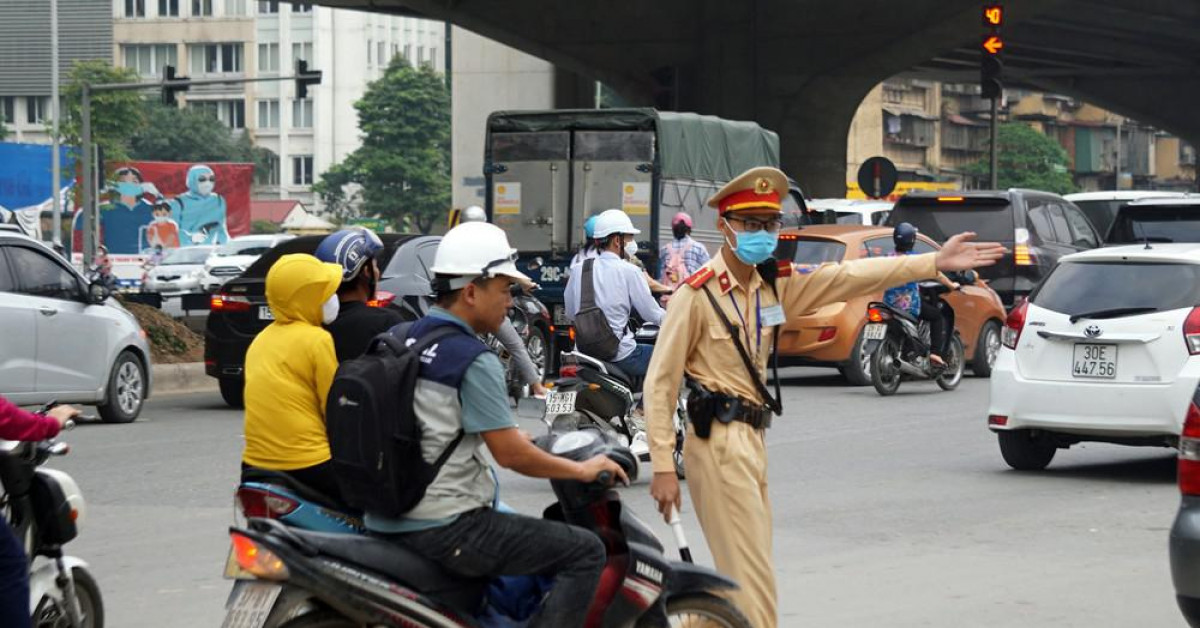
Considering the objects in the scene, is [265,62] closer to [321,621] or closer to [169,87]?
[169,87]

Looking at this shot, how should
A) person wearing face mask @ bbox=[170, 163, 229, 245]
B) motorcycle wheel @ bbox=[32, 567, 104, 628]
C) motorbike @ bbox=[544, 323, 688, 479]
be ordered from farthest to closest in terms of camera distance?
person wearing face mask @ bbox=[170, 163, 229, 245] → motorbike @ bbox=[544, 323, 688, 479] → motorcycle wheel @ bbox=[32, 567, 104, 628]

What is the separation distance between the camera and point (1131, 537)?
9.85m

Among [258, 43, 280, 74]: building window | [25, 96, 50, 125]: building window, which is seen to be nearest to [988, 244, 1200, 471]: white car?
[258, 43, 280, 74]: building window

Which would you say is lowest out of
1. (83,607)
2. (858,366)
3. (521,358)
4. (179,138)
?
(858,366)

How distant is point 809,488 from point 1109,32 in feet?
144

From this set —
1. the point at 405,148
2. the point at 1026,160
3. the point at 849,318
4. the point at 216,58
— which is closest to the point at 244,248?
the point at 849,318

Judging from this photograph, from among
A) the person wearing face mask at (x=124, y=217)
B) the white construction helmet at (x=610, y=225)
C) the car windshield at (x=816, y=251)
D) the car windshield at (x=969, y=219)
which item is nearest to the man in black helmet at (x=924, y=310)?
the car windshield at (x=816, y=251)

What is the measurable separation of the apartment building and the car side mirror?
98950mm

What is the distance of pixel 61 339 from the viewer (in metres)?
15.1

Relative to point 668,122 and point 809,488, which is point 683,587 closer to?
point 809,488

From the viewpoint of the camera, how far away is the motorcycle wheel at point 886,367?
1792 centimetres

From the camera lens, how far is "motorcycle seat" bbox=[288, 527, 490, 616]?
15.8 feet

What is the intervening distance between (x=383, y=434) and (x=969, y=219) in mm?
17912

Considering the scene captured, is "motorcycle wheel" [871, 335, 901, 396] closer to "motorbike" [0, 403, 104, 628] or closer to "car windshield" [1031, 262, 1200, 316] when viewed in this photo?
"car windshield" [1031, 262, 1200, 316]
